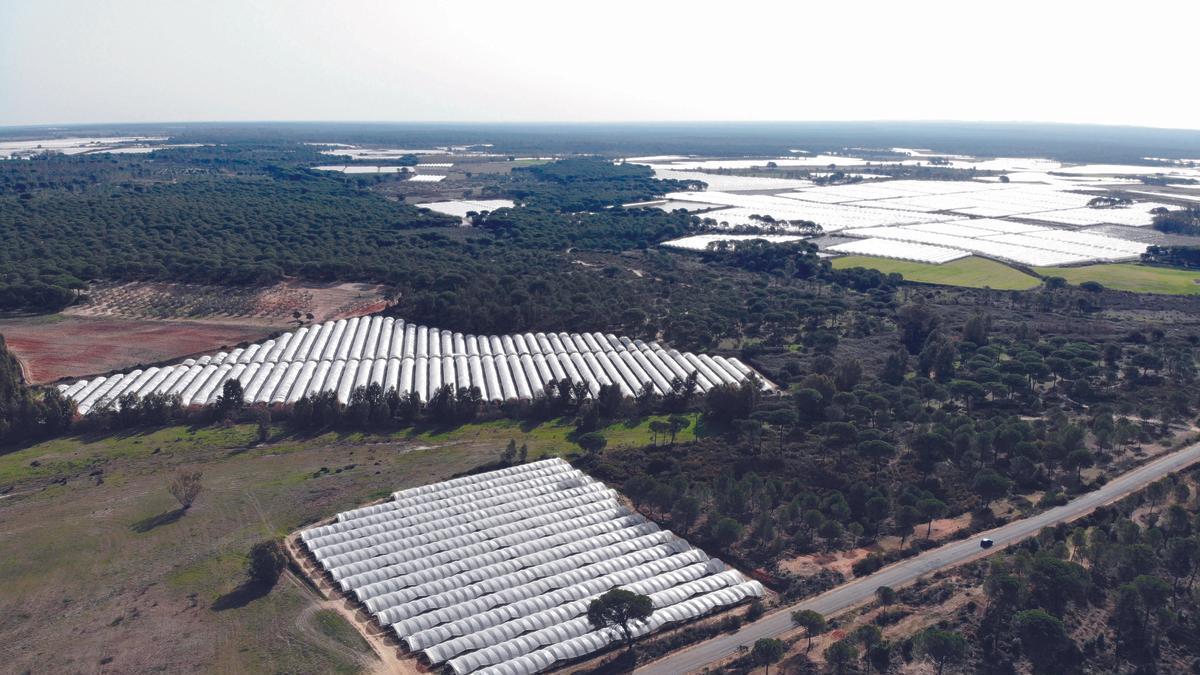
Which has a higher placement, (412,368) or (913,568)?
(412,368)

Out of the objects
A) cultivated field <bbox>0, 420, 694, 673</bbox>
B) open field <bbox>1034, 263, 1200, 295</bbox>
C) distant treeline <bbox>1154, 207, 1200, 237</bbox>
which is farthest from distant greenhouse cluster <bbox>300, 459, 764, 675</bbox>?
distant treeline <bbox>1154, 207, 1200, 237</bbox>

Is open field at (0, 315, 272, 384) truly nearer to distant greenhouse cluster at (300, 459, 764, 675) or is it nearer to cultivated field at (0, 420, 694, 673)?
cultivated field at (0, 420, 694, 673)

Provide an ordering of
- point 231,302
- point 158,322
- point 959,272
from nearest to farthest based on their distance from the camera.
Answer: point 158,322
point 231,302
point 959,272

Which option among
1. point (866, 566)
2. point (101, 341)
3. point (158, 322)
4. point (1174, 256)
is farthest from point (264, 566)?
point (1174, 256)

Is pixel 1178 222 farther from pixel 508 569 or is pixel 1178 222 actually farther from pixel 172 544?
pixel 172 544

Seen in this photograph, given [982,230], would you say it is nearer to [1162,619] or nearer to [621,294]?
[621,294]
